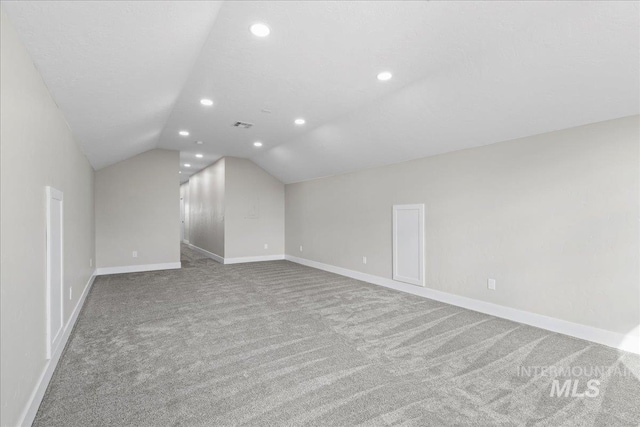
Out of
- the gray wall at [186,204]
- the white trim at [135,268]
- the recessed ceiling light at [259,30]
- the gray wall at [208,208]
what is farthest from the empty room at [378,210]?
the gray wall at [186,204]

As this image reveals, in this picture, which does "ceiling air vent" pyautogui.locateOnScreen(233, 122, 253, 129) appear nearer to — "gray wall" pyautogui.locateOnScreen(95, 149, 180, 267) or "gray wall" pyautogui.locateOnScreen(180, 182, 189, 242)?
"gray wall" pyautogui.locateOnScreen(95, 149, 180, 267)

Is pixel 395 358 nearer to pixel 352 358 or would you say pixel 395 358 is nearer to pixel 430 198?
pixel 352 358

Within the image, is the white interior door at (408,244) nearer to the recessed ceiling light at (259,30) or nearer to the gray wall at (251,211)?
the recessed ceiling light at (259,30)

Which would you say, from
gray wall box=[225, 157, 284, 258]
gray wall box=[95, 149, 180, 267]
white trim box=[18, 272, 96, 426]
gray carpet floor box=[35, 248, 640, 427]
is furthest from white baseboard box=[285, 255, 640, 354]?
gray wall box=[95, 149, 180, 267]

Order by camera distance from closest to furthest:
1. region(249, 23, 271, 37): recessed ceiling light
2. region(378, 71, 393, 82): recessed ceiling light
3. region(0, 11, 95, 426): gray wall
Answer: region(0, 11, 95, 426): gray wall < region(249, 23, 271, 37): recessed ceiling light < region(378, 71, 393, 82): recessed ceiling light

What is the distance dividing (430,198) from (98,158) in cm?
552

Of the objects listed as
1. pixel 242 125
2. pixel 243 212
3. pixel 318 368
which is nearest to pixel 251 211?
pixel 243 212

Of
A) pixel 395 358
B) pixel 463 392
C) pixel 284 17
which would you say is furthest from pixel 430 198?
pixel 284 17

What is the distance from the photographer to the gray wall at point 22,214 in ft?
4.92

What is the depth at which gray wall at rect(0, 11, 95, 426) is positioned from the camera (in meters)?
1.50

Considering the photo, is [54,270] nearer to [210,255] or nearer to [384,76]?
[384,76]

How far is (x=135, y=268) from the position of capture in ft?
22.0

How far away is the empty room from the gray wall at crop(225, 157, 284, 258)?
241 centimetres

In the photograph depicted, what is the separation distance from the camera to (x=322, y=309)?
13.5 feet
